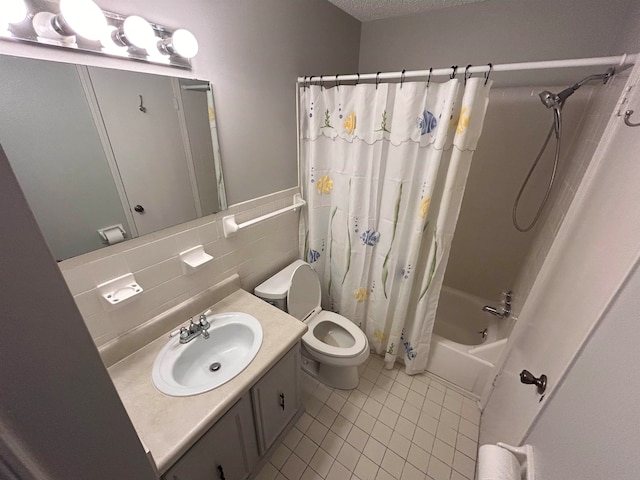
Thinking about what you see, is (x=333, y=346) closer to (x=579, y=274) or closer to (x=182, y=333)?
(x=182, y=333)

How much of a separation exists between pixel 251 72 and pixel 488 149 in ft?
5.52

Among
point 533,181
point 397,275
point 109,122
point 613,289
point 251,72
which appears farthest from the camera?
point 533,181

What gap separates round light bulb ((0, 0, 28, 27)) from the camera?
2.13ft

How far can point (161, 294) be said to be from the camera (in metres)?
1.16

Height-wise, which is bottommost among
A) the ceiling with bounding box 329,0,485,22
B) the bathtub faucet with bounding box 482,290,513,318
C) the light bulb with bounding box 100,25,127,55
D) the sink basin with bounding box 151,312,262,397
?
the bathtub faucet with bounding box 482,290,513,318

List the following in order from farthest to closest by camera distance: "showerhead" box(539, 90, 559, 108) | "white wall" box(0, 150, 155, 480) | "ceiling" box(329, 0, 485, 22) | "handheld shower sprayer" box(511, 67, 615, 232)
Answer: "ceiling" box(329, 0, 485, 22), "showerhead" box(539, 90, 559, 108), "handheld shower sprayer" box(511, 67, 615, 232), "white wall" box(0, 150, 155, 480)

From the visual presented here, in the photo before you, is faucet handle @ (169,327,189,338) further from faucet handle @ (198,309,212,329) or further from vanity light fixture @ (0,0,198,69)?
vanity light fixture @ (0,0,198,69)

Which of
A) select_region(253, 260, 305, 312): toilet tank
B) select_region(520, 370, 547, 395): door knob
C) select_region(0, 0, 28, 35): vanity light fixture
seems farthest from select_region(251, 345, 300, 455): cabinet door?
select_region(0, 0, 28, 35): vanity light fixture

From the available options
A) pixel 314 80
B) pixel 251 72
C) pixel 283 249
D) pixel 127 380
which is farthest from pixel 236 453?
pixel 314 80

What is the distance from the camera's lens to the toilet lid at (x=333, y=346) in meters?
1.54

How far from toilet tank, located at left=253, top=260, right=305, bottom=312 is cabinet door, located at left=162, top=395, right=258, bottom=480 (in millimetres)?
552

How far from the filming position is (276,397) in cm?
127

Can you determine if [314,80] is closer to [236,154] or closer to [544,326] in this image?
[236,154]

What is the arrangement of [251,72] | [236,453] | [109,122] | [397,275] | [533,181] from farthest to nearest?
[533,181] → [397,275] → [251,72] → [236,453] → [109,122]
